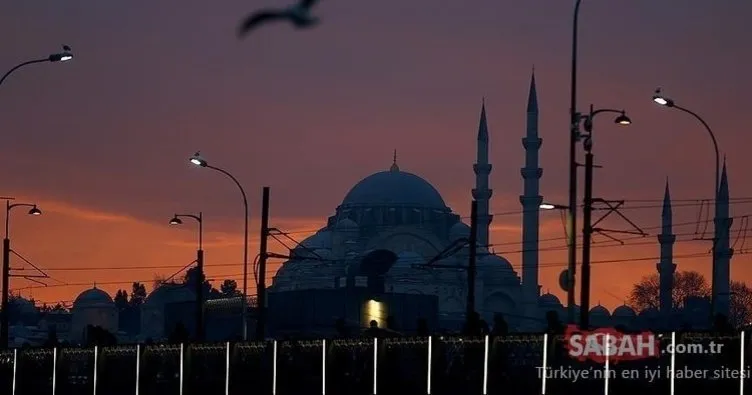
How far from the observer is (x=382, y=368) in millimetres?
37094

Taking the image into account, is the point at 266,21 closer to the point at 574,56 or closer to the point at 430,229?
the point at 574,56

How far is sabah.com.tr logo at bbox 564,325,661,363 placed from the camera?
32.5 m

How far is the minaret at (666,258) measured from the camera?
173 meters

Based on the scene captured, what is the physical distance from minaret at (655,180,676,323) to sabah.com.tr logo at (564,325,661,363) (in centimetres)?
14007

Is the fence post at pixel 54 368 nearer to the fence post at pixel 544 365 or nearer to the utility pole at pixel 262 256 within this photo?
the utility pole at pixel 262 256

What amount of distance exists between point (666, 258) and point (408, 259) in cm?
2608

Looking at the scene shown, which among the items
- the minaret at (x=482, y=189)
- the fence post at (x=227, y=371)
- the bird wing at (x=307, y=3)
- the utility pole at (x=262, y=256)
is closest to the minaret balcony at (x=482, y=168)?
the minaret at (x=482, y=189)

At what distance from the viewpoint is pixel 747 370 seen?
101 feet

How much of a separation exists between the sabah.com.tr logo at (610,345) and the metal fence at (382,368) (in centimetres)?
10

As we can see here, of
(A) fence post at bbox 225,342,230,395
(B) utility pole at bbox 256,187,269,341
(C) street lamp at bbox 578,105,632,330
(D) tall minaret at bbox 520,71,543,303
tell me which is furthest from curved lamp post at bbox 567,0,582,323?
(D) tall minaret at bbox 520,71,543,303

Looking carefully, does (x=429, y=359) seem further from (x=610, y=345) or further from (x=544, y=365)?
(x=610, y=345)

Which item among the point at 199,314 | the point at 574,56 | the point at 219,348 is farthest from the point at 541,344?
the point at 199,314

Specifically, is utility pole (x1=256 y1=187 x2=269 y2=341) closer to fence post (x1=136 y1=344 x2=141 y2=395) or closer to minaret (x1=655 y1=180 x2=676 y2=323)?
fence post (x1=136 y1=344 x2=141 y2=395)

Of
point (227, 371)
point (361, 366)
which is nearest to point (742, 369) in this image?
point (361, 366)
